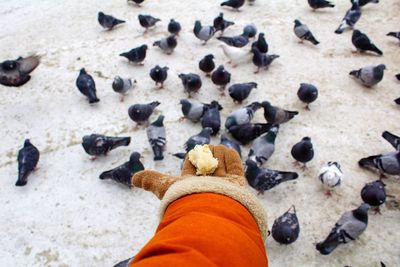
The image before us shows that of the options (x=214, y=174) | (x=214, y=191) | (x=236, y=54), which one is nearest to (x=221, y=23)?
(x=236, y=54)

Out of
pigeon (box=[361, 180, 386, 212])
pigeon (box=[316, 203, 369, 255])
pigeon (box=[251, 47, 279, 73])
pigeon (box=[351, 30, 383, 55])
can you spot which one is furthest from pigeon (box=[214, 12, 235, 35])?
pigeon (box=[316, 203, 369, 255])

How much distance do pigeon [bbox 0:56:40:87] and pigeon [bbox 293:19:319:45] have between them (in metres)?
3.88

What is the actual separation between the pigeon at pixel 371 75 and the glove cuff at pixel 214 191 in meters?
4.20

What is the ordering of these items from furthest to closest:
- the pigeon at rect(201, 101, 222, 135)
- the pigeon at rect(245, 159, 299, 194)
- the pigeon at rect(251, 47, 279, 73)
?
the pigeon at rect(251, 47, 279, 73), the pigeon at rect(201, 101, 222, 135), the pigeon at rect(245, 159, 299, 194)

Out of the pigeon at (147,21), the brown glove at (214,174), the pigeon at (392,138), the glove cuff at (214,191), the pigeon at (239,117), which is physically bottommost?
the pigeon at (147,21)

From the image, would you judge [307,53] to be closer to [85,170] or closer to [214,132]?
[214,132]

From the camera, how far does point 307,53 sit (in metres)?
6.02

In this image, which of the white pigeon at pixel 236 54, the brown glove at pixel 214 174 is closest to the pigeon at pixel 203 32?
the white pigeon at pixel 236 54

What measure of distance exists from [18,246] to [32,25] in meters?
4.60

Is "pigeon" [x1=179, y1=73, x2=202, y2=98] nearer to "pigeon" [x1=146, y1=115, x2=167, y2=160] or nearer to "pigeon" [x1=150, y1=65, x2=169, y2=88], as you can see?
"pigeon" [x1=150, y1=65, x2=169, y2=88]

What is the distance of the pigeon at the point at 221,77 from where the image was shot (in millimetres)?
5051

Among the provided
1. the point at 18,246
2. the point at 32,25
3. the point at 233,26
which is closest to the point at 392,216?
the point at 18,246

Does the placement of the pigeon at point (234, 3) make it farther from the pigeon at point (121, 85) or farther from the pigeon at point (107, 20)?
the pigeon at point (121, 85)

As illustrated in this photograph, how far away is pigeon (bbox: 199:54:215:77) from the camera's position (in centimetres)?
534
